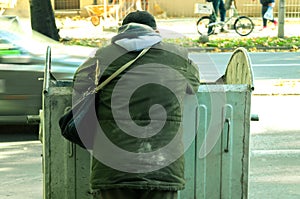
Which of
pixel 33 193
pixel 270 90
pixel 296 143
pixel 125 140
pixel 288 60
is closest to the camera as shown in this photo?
pixel 125 140

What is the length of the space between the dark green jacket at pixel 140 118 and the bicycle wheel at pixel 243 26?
17.7 metres

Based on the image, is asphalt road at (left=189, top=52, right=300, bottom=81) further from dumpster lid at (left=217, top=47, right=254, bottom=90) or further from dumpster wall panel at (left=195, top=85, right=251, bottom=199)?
dumpster wall panel at (left=195, top=85, right=251, bottom=199)

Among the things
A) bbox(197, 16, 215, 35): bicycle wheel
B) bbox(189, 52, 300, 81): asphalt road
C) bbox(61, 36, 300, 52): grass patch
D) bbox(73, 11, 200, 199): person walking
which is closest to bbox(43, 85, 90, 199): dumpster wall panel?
bbox(73, 11, 200, 199): person walking

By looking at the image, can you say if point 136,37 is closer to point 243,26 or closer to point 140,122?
point 140,122

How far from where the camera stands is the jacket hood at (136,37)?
11.9 ft

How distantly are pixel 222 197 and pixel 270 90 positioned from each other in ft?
26.1

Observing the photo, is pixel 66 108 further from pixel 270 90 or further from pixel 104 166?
pixel 270 90

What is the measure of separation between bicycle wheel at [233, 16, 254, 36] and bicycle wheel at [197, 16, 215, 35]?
2.52ft

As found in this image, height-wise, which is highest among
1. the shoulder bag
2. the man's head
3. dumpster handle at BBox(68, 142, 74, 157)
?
the man's head

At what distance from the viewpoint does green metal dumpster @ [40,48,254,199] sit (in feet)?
13.9

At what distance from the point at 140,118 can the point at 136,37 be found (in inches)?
18.5

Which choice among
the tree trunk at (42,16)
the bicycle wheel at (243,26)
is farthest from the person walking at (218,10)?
the tree trunk at (42,16)

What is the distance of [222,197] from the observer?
14.3ft

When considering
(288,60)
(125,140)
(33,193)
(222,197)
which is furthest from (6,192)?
(288,60)
